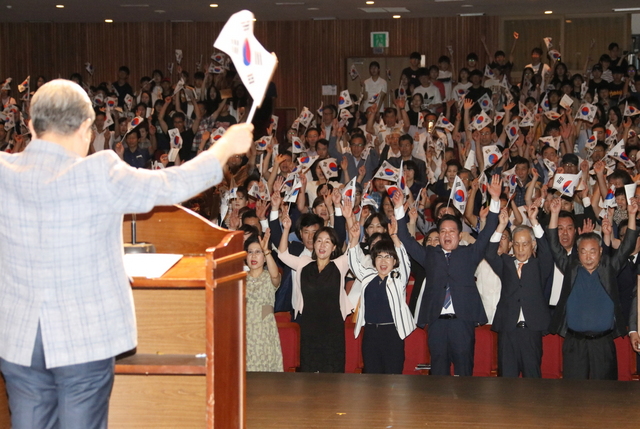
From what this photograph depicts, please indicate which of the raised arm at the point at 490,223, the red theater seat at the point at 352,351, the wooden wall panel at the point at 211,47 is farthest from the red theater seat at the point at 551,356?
the wooden wall panel at the point at 211,47

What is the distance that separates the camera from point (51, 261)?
1.80m

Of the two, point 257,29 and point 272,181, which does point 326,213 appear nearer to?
point 272,181

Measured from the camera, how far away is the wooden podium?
2170mm

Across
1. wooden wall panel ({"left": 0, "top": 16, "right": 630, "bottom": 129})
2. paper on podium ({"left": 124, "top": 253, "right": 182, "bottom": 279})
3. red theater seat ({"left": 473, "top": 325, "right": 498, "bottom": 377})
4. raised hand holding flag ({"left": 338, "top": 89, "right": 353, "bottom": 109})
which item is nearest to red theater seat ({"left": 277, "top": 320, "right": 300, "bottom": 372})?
red theater seat ({"left": 473, "top": 325, "right": 498, "bottom": 377})

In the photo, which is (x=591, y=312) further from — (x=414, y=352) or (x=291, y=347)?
(x=291, y=347)

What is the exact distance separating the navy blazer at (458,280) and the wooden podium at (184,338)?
258 cm

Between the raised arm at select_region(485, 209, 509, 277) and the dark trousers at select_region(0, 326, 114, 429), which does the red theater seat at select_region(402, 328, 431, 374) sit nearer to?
the raised arm at select_region(485, 209, 509, 277)

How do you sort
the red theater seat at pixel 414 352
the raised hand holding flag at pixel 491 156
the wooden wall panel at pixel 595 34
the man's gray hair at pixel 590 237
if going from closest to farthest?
the man's gray hair at pixel 590 237, the red theater seat at pixel 414 352, the raised hand holding flag at pixel 491 156, the wooden wall panel at pixel 595 34

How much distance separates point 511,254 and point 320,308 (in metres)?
1.31

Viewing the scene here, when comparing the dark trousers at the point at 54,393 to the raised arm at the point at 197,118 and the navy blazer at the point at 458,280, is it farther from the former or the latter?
the raised arm at the point at 197,118

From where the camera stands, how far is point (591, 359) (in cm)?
469

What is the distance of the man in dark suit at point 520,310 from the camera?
4820 mm

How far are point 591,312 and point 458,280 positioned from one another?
31.1 inches

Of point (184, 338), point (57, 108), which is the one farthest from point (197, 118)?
point (57, 108)
